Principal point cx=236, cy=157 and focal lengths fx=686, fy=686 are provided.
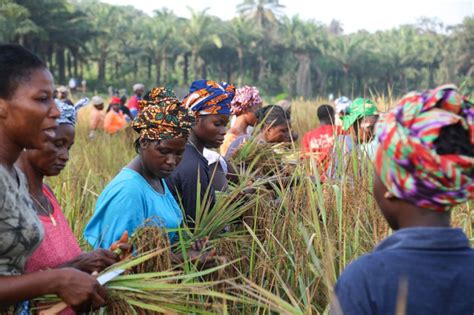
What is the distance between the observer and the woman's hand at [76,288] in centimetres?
176

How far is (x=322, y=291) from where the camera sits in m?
2.41

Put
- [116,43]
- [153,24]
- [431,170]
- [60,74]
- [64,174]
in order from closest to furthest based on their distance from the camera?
[431,170]
[64,174]
[60,74]
[116,43]
[153,24]

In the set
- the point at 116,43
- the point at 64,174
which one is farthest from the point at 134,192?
the point at 116,43

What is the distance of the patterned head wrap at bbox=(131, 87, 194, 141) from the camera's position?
2762 mm

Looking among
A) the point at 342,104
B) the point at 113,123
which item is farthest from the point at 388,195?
the point at 113,123

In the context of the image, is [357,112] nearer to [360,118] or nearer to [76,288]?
[360,118]

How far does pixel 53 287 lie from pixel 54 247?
0.32 metres

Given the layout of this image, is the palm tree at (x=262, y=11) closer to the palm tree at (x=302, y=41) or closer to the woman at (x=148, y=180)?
the palm tree at (x=302, y=41)

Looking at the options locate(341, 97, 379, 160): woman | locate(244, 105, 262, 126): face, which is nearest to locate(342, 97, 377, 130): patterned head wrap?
locate(341, 97, 379, 160): woman

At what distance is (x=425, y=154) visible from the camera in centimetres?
136

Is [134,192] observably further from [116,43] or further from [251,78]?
[251,78]

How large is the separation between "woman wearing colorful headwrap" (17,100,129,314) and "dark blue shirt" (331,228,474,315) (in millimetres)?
860

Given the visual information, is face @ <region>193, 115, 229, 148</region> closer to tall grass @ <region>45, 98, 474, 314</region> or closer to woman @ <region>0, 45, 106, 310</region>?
tall grass @ <region>45, 98, 474, 314</region>

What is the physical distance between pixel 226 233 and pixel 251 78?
6416 cm
